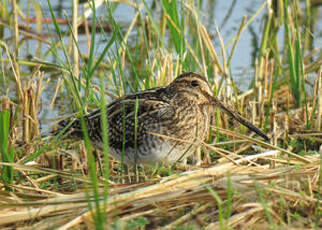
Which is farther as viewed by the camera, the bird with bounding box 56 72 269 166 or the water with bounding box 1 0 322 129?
the water with bounding box 1 0 322 129

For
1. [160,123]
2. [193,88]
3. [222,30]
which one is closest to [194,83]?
[193,88]

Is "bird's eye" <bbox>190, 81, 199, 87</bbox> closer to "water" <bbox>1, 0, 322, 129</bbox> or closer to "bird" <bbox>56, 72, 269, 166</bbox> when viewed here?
"bird" <bbox>56, 72, 269, 166</bbox>

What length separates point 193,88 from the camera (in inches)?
176

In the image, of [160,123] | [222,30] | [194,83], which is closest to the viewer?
[160,123]

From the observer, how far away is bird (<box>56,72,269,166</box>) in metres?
4.20

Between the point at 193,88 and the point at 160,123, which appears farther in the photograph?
the point at 193,88

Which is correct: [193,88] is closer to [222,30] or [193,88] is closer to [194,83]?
[194,83]

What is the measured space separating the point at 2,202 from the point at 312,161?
1802 mm

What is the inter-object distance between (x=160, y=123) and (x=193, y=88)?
1.24ft

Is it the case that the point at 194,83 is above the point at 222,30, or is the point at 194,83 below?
below

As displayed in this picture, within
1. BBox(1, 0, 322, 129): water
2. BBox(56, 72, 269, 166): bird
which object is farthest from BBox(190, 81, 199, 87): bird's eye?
BBox(1, 0, 322, 129): water

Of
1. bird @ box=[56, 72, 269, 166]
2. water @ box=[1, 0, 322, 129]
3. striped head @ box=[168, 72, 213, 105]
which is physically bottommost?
bird @ box=[56, 72, 269, 166]

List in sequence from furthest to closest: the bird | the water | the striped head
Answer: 1. the water
2. the striped head
3. the bird

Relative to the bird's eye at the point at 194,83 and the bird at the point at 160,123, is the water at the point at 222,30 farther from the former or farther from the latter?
the bird's eye at the point at 194,83
